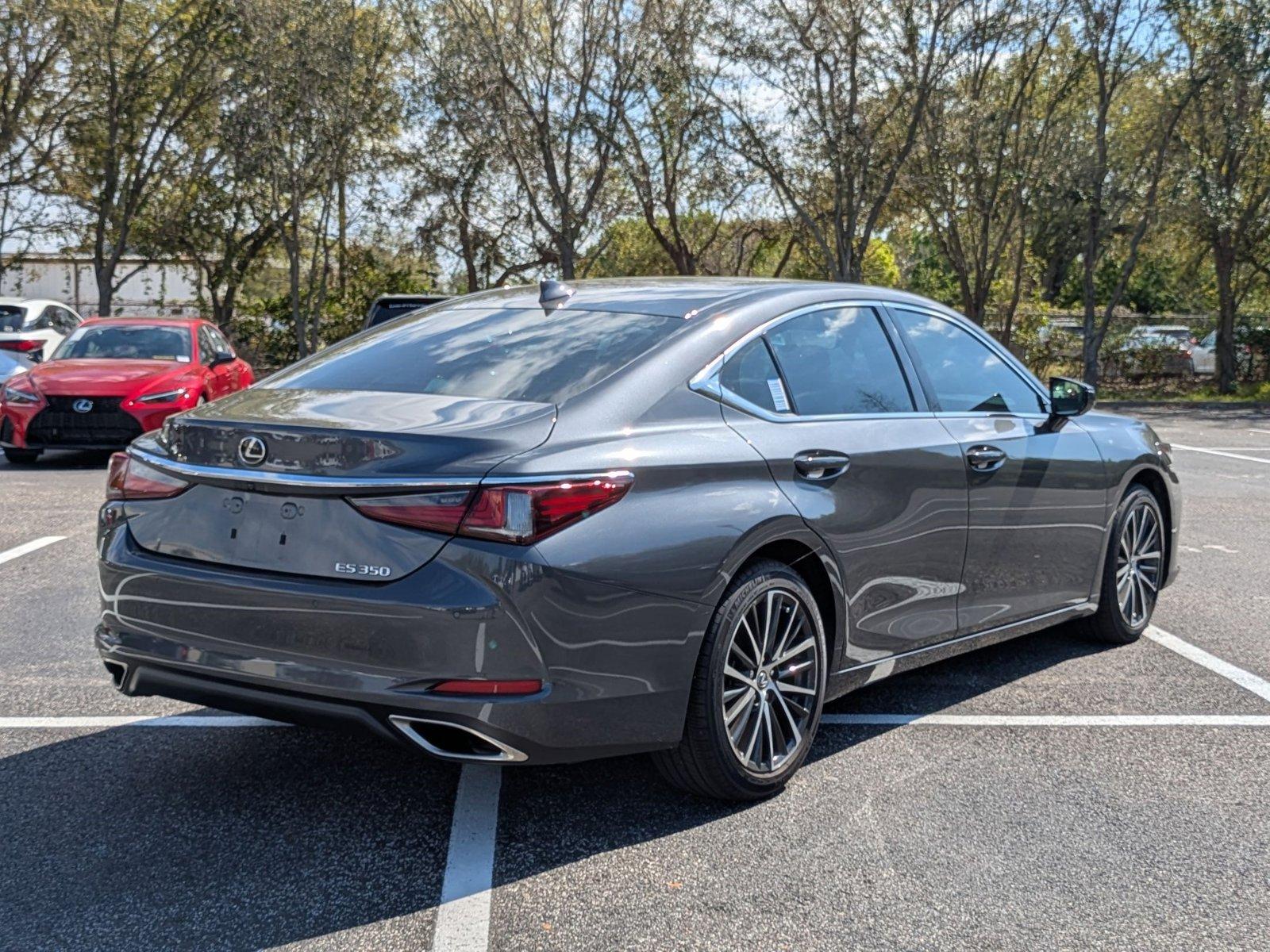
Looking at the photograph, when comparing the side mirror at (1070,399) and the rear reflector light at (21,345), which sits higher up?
the side mirror at (1070,399)

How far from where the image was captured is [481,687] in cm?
349

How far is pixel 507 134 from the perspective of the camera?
91.0ft

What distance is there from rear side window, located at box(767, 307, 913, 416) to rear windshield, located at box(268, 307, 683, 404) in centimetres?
47

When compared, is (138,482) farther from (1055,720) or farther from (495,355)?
(1055,720)

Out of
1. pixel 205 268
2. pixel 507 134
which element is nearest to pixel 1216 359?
pixel 507 134

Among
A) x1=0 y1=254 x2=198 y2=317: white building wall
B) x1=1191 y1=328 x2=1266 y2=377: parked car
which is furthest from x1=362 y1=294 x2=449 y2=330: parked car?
x1=1191 y1=328 x2=1266 y2=377: parked car

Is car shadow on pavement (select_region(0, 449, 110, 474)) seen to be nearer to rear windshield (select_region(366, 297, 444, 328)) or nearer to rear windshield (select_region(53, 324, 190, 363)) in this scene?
rear windshield (select_region(53, 324, 190, 363))

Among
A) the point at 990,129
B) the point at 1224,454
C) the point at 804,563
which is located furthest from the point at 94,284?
the point at 804,563

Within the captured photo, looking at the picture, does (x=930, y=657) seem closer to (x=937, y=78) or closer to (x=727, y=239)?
(x=937, y=78)

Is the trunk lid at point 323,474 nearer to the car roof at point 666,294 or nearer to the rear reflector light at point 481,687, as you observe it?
the rear reflector light at point 481,687

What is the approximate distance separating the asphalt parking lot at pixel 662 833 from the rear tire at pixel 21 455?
28.4 ft

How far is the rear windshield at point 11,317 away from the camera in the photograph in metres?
20.0

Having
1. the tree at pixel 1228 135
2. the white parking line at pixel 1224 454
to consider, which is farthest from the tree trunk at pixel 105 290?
the white parking line at pixel 1224 454

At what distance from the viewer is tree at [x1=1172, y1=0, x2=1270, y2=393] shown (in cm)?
2597
